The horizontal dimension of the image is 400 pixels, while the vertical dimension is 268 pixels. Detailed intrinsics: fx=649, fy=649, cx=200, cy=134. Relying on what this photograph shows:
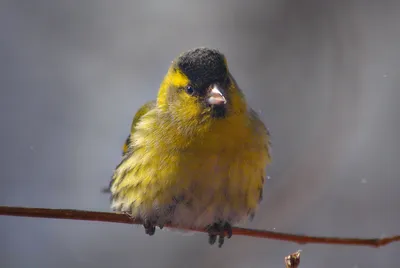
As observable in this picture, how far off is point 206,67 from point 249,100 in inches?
78.8

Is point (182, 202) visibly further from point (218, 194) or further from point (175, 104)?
point (175, 104)

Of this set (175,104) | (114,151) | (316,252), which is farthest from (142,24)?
(175,104)

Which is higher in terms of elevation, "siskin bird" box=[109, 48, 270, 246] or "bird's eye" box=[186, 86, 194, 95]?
"bird's eye" box=[186, 86, 194, 95]

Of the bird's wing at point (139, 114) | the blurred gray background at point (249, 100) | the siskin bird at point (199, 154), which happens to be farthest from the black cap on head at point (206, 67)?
the blurred gray background at point (249, 100)

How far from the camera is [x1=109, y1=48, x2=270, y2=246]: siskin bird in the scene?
279 centimetres

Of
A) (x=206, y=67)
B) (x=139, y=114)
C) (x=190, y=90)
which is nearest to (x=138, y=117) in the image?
(x=139, y=114)

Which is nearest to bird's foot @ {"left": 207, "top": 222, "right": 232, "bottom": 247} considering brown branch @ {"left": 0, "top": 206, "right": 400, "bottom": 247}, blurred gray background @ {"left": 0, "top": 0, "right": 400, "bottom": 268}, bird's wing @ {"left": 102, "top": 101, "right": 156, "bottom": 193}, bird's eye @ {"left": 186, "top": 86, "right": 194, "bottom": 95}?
brown branch @ {"left": 0, "top": 206, "right": 400, "bottom": 247}

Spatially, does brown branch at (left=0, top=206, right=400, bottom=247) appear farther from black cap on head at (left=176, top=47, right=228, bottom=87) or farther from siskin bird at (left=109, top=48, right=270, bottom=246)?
black cap on head at (left=176, top=47, right=228, bottom=87)

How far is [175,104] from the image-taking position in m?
2.96

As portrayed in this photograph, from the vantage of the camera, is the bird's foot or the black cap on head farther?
the bird's foot

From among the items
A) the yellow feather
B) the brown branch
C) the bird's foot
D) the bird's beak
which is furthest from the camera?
the bird's foot

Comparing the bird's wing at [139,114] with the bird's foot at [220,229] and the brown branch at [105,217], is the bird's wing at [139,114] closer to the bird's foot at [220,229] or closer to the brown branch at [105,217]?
the bird's foot at [220,229]

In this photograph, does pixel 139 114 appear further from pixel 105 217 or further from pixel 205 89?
pixel 105 217

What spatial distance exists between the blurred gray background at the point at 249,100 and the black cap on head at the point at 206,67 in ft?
6.54
